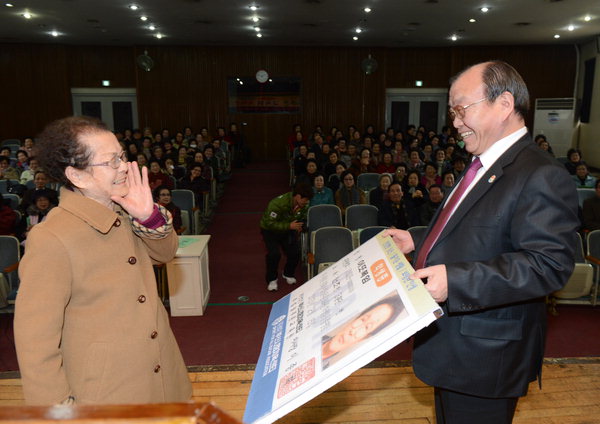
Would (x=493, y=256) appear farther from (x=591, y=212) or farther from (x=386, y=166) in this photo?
(x=386, y=166)

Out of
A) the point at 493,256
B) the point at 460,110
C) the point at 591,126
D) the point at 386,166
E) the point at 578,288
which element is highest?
the point at 591,126

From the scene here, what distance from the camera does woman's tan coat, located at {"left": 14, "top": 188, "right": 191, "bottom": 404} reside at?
1160 millimetres

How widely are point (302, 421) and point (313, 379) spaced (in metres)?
1.87

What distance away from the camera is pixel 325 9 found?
9.02 metres

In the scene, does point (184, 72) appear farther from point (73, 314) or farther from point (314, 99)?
point (73, 314)

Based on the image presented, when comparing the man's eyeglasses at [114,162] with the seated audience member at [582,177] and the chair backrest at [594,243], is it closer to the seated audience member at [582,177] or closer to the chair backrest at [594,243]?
the chair backrest at [594,243]

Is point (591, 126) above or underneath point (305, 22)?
underneath

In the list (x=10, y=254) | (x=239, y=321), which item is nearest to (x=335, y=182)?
(x=239, y=321)

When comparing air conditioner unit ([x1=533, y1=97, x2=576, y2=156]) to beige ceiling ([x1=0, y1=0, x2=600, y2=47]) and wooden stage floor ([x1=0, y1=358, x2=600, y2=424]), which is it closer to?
beige ceiling ([x1=0, y1=0, x2=600, y2=47])

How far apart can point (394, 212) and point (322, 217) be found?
2.92 feet

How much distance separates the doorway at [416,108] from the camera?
14.6 m

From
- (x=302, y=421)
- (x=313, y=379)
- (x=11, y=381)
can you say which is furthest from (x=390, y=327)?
(x=11, y=381)

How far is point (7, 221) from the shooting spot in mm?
5262

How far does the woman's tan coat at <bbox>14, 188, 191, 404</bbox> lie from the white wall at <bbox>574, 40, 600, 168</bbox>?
46.1 ft
